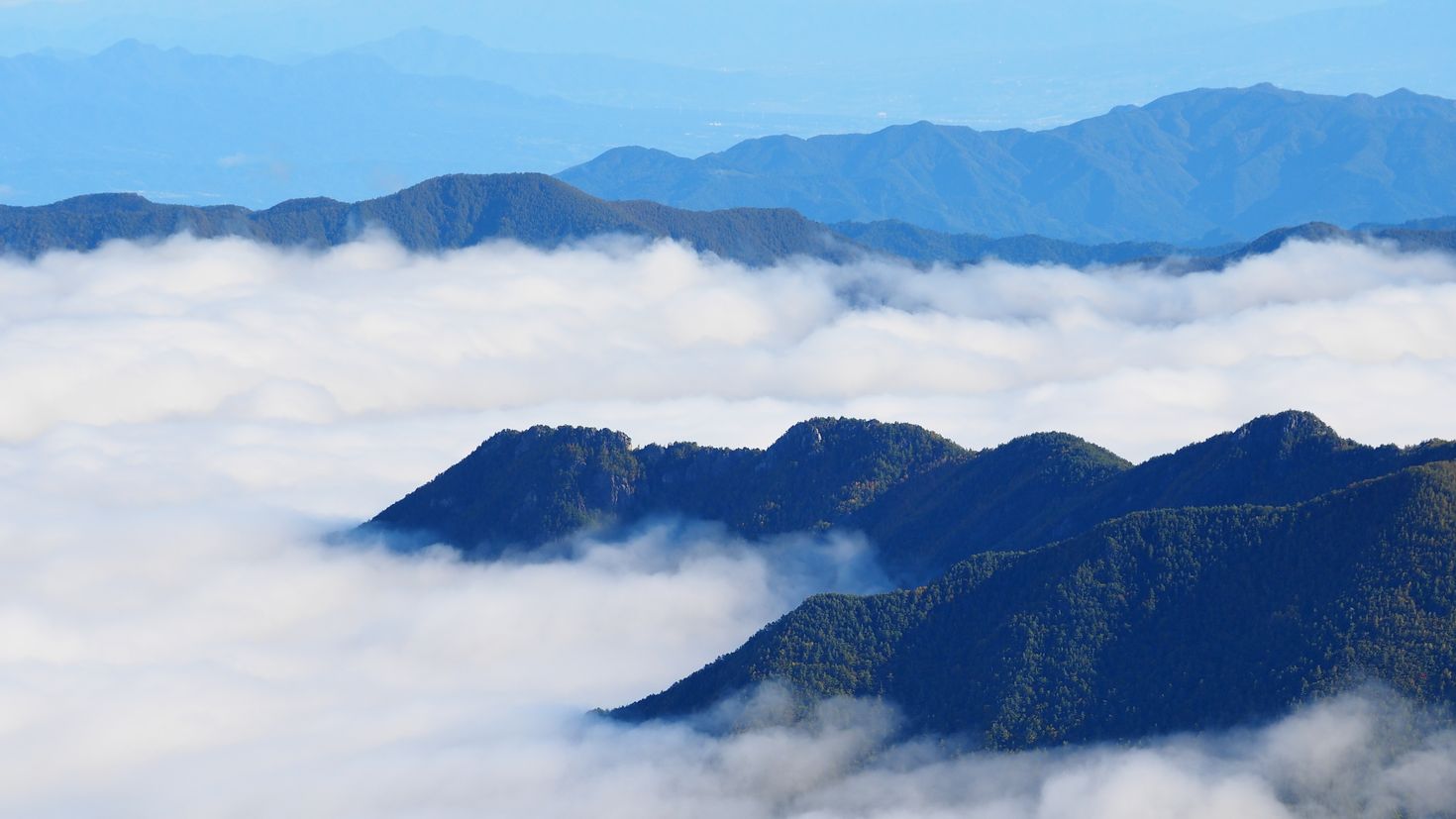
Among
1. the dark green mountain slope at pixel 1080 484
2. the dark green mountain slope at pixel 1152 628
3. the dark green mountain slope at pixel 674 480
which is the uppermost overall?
the dark green mountain slope at pixel 674 480

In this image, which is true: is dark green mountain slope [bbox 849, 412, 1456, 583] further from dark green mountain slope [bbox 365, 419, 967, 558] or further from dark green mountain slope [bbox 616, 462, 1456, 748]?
dark green mountain slope [bbox 616, 462, 1456, 748]

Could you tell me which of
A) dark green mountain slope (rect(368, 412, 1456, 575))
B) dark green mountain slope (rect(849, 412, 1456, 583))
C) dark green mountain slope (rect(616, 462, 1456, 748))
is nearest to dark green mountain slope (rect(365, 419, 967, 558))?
dark green mountain slope (rect(368, 412, 1456, 575))

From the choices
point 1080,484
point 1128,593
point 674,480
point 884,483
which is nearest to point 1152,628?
point 1128,593

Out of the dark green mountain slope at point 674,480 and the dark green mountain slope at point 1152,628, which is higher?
the dark green mountain slope at point 674,480

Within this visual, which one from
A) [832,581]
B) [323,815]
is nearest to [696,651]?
[832,581]

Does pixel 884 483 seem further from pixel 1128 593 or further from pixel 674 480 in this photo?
pixel 1128 593

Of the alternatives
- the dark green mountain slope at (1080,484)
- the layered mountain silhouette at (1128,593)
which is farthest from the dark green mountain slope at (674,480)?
the dark green mountain slope at (1080,484)

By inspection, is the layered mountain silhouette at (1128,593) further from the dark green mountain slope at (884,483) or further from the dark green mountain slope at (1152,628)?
the dark green mountain slope at (884,483)
